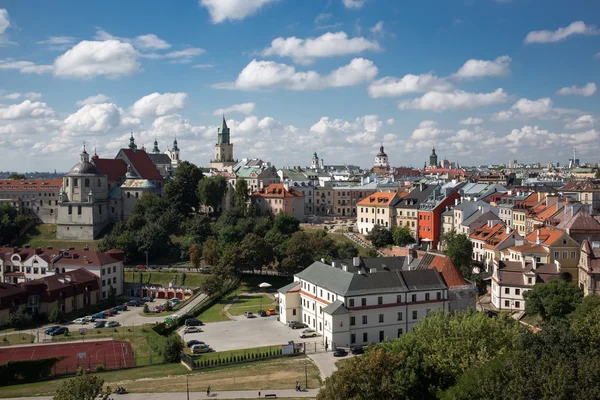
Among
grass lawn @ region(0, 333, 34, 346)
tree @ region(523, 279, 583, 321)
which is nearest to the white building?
tree @ region(523, 279, 583, 321)

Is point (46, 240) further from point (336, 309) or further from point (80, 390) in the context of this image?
point (80, 390)

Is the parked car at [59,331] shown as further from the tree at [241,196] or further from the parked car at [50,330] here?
the tree at [241,196]

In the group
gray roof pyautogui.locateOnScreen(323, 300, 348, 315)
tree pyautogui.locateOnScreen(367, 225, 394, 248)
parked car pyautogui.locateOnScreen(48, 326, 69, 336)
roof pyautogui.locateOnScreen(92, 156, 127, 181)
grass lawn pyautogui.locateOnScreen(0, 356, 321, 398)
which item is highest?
roof pyautogui.locateOnScreen(92, 156, 127, 181)

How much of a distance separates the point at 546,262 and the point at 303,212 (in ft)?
168

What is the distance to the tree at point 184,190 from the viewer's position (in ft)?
319

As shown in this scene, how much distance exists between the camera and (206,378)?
41.1 metres

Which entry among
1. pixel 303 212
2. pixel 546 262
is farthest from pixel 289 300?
pixel 303 212

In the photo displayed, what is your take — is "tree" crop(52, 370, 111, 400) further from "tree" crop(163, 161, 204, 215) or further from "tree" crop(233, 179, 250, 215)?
"tree" crop(163, 161, 204, 215)

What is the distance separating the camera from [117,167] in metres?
109

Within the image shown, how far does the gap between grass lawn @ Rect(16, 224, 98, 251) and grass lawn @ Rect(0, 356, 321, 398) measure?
166ft

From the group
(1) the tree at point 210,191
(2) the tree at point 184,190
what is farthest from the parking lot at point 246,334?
(2) the tree at point 184,190

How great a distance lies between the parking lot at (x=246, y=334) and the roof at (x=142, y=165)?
5946 cm

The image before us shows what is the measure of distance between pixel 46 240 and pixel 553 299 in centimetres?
7611

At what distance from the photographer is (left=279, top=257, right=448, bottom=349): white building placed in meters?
49.3
